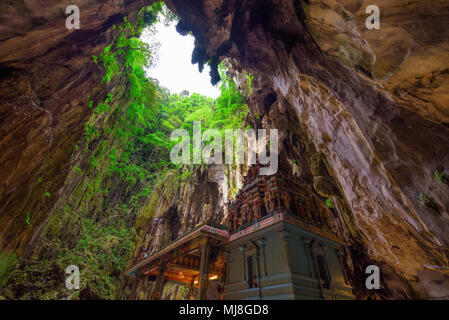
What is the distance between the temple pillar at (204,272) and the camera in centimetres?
684

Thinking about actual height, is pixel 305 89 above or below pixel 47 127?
above

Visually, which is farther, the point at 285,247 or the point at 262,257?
the point at 262,257

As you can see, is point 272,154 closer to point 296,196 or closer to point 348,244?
point 296,196

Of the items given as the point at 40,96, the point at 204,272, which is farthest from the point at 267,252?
the point at 40,96

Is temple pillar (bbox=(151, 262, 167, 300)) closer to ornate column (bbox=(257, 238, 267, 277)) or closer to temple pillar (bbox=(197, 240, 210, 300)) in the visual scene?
temple pillar (bbox=(197, 240, 210, 300))

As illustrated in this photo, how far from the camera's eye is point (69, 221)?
12.7 m

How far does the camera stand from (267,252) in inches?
295

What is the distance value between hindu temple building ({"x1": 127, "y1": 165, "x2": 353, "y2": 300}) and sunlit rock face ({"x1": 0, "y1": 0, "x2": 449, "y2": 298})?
2.22m

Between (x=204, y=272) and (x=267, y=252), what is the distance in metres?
2.45

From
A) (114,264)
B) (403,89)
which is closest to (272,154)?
(403,89)

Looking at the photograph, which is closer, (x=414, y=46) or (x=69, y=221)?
(x=414, y=46)

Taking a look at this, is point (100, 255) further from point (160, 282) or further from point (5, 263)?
point (160, 282)
